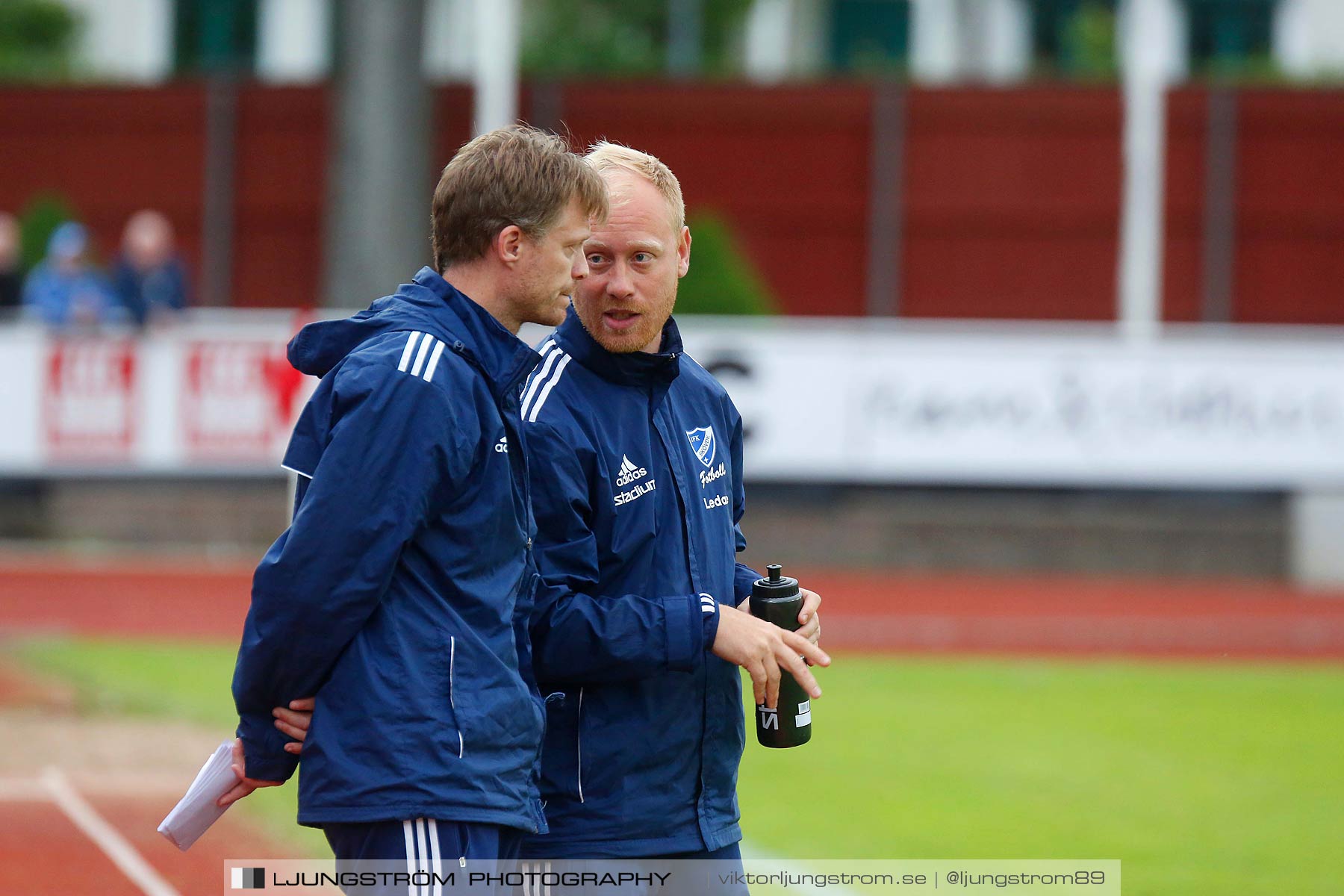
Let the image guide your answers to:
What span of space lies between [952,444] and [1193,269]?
284 inches

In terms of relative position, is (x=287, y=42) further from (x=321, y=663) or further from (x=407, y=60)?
(x=321, y=663)

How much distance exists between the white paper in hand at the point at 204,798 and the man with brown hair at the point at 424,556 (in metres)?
0.04

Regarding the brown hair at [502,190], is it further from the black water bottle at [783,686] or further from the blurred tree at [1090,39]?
the blurred tree at [1090,39]

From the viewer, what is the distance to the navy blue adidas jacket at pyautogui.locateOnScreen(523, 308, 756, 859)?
348 cm

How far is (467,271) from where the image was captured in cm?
330

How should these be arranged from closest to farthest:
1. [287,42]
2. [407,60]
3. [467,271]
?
[467,271], [407,60], [287,42]

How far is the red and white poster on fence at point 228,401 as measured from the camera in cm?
1605

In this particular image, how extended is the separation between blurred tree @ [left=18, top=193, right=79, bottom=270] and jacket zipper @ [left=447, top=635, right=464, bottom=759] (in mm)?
19140

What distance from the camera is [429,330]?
318 centimetres

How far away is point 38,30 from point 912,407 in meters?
20.7

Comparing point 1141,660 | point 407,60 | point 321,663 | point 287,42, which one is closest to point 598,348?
point 321,663

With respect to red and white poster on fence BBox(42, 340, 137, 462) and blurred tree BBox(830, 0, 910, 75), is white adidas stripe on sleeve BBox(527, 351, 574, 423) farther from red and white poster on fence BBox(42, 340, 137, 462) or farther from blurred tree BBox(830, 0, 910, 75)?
blurred tree BBox(830, 0, 910, 75)

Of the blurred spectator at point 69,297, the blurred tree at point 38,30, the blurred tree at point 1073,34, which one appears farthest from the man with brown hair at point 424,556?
the blurred tree at point 38,30

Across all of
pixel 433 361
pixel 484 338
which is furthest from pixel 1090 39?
pixel 433 361
